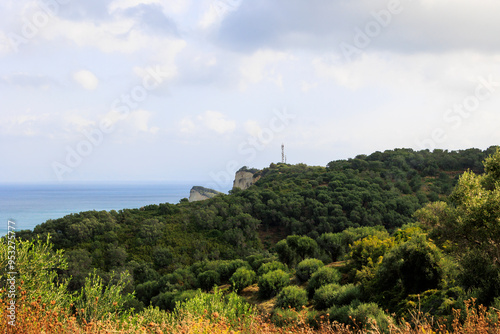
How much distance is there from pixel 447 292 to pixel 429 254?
1.27m

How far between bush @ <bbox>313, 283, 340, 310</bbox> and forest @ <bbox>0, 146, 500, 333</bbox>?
62mm

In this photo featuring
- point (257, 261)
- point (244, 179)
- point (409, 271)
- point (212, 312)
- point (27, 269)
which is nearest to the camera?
point (212, 312)

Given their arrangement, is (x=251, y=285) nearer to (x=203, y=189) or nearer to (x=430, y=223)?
(x=430, y=223)

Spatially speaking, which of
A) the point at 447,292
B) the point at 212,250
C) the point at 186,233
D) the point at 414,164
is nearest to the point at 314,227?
the point at 212,250

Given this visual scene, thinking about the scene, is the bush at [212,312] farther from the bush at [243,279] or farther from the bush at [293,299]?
the bush at [243,279]

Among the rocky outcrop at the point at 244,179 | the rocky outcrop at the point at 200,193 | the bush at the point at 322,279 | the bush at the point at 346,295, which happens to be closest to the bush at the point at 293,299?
the bush at the point at 322,279

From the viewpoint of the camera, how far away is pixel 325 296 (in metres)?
11.5

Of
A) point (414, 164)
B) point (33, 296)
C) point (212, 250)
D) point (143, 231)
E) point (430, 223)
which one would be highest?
point (414, 164)

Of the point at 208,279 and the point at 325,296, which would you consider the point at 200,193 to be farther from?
the point at 325,296

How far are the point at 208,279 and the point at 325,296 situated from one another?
363 inches

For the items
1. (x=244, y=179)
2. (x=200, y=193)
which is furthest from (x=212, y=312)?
(x=200, y=193)

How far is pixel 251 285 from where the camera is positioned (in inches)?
698

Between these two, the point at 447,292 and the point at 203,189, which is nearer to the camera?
the point at 447,292

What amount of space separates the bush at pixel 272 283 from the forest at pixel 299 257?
56mm
